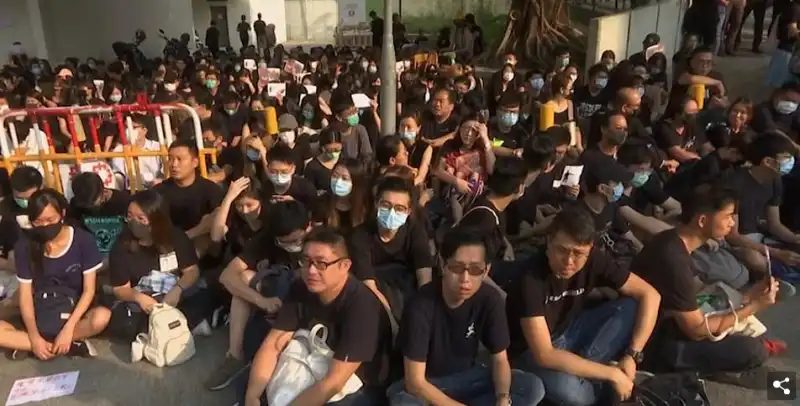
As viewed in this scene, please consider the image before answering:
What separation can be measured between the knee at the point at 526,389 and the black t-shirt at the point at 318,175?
2501mm

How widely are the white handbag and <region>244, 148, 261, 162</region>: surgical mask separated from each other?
12.5ft

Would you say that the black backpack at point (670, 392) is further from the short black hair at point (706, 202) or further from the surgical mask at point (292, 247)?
the surgical mask at point (292, 247)

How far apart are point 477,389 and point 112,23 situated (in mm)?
19851

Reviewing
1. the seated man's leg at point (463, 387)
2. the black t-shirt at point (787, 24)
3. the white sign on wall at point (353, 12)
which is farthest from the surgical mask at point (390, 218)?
the white sign on wall at point (353, 12)

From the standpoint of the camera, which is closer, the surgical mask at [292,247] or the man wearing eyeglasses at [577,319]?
the man wearing eyeglasses at [577,319]

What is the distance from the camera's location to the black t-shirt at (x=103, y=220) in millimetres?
5113

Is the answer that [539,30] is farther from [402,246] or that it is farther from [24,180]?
[24,180]

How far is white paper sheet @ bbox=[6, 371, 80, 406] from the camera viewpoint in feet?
13.2

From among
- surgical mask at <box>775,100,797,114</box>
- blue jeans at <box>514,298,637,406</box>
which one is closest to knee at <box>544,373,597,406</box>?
blue jeans at <box>514,298,637,406</box>

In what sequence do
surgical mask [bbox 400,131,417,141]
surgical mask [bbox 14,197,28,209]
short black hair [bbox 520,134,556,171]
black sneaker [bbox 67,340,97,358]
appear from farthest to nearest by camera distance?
surgical mask [bbox 400,131,417,141], short black hair [bbox 520,134,556,171], surgical mask [bbox 14,197,28,209], black sneaker [bbox 67,340,97,358]

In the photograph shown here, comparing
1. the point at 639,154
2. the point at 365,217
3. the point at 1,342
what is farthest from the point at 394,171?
the point at 1,342

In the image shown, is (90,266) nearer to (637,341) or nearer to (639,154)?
(637,341)

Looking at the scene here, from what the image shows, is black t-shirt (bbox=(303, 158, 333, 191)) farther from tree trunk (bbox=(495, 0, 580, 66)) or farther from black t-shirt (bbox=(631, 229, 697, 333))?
tree trunk (bbox=(495, 0, 580, 66))

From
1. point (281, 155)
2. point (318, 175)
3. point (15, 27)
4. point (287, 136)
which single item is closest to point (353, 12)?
point (15, 27)
